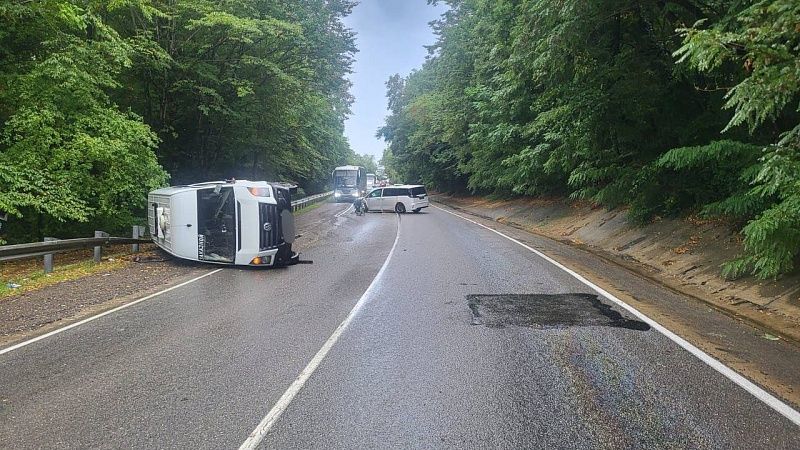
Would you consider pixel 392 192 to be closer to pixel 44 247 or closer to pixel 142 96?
pixel 142 96

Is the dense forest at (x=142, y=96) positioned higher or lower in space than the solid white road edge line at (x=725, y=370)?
higher

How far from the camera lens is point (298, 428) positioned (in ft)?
13.3

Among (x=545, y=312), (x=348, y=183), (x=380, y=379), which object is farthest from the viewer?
(x=348, y=183)

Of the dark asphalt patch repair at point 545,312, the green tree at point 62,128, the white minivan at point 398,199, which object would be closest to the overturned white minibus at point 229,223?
the green tree at point 62,128

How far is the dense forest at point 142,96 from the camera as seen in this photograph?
13.0 meters

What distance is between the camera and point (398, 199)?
36.2m

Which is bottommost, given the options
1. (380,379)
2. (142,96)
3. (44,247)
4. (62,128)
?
(380,379)

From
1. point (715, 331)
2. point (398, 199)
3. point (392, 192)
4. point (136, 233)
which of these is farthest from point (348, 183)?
point (715, 331)

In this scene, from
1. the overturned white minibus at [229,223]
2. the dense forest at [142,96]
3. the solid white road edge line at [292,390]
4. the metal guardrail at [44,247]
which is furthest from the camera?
the dense forest at [142,96]

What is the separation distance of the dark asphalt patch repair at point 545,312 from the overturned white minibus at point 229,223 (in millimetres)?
5541

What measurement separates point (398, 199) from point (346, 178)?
14.7 m

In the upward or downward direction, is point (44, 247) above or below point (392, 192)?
below

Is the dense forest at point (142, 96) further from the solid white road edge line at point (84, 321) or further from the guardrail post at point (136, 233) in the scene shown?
the solid white road edge line at point (84, 321)

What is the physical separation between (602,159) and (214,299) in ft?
41.8
